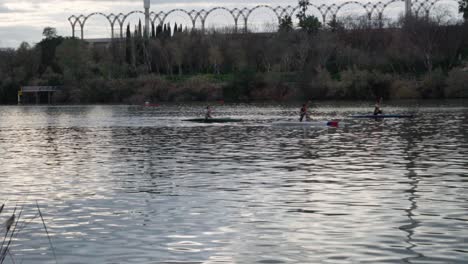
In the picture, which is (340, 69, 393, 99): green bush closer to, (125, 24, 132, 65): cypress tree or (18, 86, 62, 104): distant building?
(125, 24, 132, 65): cypress tree

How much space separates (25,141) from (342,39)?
124 m

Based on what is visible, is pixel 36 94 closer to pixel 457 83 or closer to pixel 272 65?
pixel 272 65

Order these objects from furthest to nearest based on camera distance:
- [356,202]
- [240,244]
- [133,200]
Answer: [133,200] → [356,202] → [240,244]

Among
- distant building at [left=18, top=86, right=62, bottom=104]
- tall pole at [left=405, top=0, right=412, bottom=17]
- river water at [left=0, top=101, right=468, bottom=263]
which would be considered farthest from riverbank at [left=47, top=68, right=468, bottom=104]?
river water at [left=0, top=101, right=468, bottom=263]

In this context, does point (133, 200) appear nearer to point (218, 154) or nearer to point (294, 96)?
point (218, 154)

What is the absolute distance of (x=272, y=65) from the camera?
569 feet

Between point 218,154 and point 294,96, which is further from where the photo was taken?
point 294,96

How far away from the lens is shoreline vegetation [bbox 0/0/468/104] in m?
146

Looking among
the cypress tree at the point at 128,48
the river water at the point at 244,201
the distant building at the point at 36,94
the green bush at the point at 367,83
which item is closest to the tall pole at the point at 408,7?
the green bush at the point at 367,83

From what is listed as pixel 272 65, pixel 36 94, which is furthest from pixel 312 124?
pixel 36 94

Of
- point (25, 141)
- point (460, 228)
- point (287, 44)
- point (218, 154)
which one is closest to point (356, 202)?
point (460, 228)

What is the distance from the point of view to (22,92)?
193 meters

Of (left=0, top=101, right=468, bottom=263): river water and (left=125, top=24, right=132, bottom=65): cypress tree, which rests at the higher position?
(left=125, top=24, right=132, bottom=65): cypress tree

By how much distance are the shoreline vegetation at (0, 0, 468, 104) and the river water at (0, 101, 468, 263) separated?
96.1 metres
